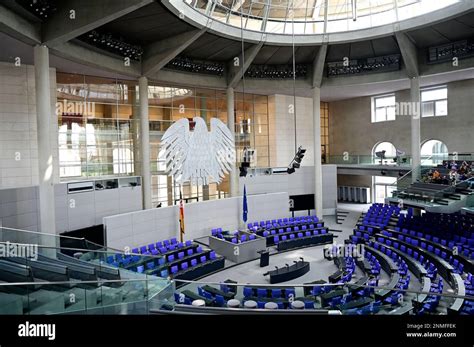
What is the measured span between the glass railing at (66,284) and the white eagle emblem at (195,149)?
7396 mm

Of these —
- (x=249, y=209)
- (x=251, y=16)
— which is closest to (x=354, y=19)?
(x=251, y=16)

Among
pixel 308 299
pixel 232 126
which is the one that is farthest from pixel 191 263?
pixel 232 126

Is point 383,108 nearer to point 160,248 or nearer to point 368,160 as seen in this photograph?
point 368,160

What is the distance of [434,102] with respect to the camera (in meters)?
25.2

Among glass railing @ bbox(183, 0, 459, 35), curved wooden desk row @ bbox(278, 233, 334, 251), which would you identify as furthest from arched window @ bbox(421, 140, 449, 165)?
glass railing @ bbox(183, 0, 459, 35)

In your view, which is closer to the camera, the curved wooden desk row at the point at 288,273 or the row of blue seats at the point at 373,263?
the row of blue seats at the point at 373,263

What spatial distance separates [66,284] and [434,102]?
26566mm

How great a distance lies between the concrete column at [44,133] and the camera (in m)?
12.8

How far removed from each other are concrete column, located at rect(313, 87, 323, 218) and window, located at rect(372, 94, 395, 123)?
23.2 feet

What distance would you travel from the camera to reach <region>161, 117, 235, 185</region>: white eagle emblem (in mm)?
16031

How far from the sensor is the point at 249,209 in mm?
23328

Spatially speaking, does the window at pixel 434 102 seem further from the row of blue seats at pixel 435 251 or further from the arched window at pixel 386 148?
the row of blue seats at pixel 435 251

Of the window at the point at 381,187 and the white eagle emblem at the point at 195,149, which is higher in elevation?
the white eagle emblem at the point at 195,149

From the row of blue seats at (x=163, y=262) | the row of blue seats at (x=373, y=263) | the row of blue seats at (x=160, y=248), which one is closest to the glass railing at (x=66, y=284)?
the row of blue seats at (x=163, y=262)
